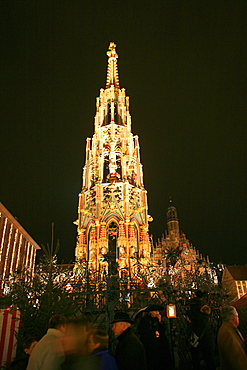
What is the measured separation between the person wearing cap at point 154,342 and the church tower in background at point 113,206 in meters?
12.1

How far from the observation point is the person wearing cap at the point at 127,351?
3.91 m

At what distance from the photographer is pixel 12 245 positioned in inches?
1746

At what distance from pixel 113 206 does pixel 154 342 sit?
1558 centimetres

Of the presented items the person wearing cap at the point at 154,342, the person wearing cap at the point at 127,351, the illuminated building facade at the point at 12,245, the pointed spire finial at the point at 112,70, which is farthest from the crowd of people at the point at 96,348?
the illuminated building facade at the point at 12,245

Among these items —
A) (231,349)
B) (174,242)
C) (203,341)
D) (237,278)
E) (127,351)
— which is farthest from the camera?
(174,242)

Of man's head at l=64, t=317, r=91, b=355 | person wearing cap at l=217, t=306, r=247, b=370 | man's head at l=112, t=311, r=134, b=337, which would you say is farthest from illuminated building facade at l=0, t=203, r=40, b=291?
person wearing cap at l=217, t=306, r=247, b=370

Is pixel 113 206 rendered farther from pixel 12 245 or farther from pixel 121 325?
pixel 12 245

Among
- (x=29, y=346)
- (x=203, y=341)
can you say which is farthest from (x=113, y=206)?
(x=29, y=346)

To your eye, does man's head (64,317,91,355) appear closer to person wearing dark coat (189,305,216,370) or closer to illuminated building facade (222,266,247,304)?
person wearing dark coat (189,305,216,370)

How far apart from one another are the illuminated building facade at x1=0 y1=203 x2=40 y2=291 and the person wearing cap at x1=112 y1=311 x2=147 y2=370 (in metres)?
33.9

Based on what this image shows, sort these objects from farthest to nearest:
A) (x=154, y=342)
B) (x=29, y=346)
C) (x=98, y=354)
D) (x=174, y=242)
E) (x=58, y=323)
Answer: (x=174, y=242), (x=154, y=342), (x=29, y=346), (x=58, y=323), (x=98, y=354)

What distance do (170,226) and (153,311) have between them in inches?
2646

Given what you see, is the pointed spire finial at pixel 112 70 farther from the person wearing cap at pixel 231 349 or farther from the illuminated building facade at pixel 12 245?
the person wearing cap at pixel 231 349

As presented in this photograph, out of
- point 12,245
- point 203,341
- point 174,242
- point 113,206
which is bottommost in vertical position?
point 203,341
